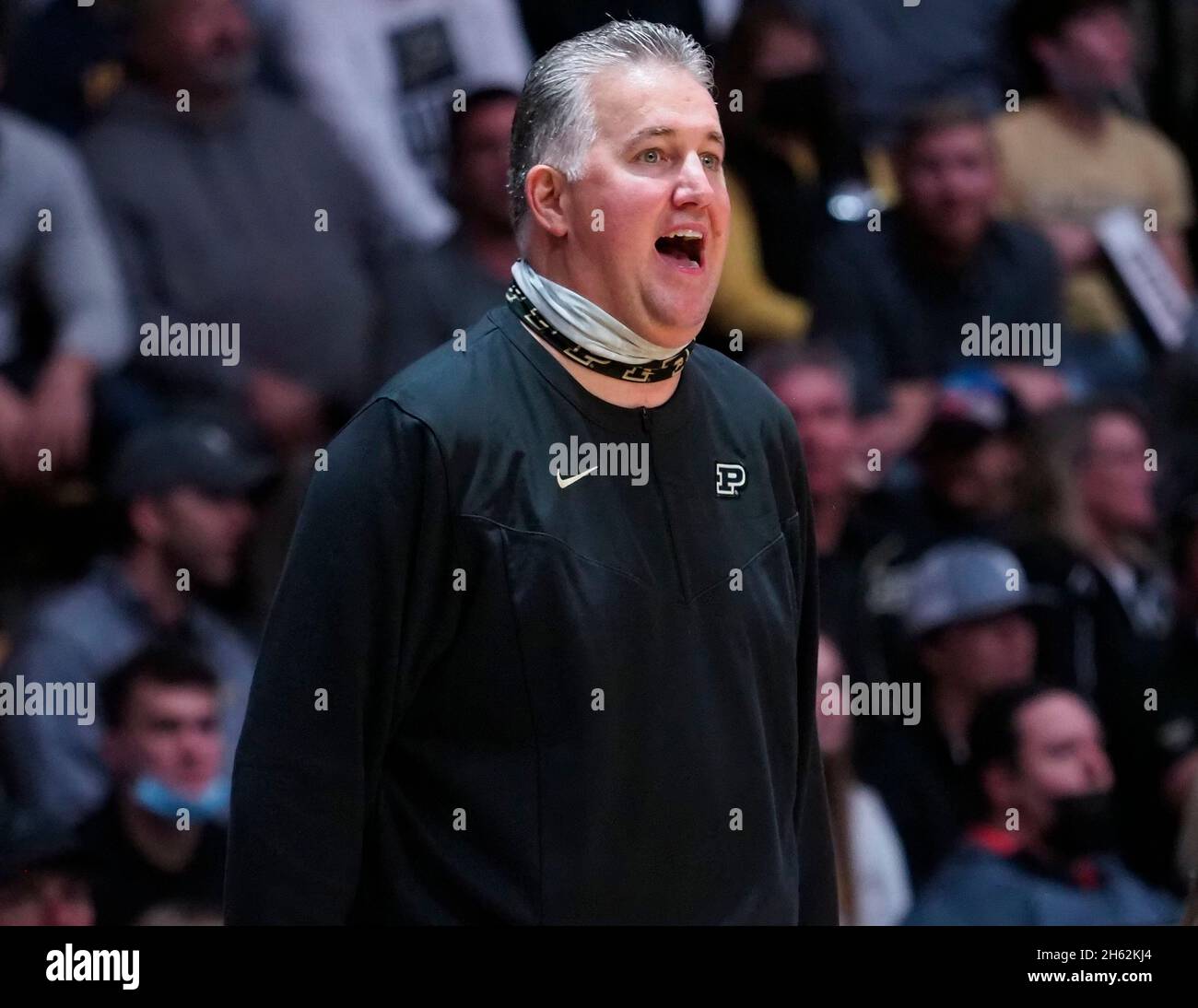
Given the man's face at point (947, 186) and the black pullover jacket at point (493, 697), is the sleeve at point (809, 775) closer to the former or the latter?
the black pullover jacket at point (493, 697)

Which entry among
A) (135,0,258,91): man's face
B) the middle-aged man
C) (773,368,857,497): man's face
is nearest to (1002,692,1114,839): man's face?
(773,368,857,497): man's face

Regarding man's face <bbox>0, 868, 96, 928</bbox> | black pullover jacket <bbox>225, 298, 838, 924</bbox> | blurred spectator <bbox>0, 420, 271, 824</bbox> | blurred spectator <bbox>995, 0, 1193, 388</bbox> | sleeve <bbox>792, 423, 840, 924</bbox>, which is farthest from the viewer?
blurred spectator <bbox>995, 0, 1193, 388</bbox>

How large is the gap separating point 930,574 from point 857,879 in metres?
0.60

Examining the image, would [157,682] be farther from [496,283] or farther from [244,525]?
[496,283]

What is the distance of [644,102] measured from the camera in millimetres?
2004

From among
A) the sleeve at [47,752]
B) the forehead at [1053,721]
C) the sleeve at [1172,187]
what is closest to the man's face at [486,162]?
the sleeve at [47,752]

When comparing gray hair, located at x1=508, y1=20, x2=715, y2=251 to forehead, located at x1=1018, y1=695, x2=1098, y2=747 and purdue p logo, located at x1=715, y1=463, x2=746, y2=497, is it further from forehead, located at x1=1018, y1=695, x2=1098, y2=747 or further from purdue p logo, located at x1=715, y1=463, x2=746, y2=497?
forehead, located at x1=1018, y1=695, x2=1098, y2=747

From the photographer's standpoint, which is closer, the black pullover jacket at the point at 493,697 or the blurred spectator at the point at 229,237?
the black pullover jacket at the point at 493,697

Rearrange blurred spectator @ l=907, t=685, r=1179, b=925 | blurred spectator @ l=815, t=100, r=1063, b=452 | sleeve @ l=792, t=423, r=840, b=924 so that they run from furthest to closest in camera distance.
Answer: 1. blurred spectator @ l=815, t=100, r=1063, b=452
2. blurred spectator @ l=907, t=685, r=1179, b=925
3. sleeve @ l=792, t=423, r=840, b=924

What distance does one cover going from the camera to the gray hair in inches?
79.6

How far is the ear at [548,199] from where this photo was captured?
2033 millimetres

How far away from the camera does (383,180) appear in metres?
3.72

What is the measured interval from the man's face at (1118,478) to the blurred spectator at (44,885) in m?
2.03

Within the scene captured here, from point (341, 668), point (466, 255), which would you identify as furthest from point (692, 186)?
point (466, 255)
